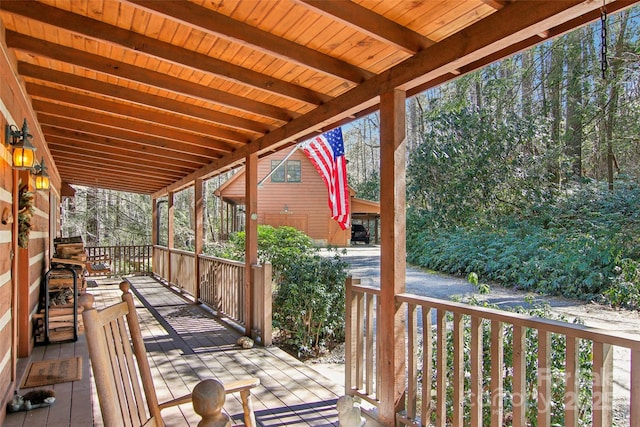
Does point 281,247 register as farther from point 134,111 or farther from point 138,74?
point 138,74

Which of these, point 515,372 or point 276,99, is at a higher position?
point 276,99

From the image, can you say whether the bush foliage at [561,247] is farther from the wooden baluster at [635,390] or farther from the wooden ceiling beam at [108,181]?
the wooden ceiling beam at [108,181]

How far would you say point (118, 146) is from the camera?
625cm

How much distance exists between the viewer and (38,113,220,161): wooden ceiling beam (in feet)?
17.3

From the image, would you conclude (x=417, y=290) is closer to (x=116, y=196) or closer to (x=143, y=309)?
(x=143, y=309)

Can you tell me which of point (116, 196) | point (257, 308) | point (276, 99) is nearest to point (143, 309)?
point (257, 308)

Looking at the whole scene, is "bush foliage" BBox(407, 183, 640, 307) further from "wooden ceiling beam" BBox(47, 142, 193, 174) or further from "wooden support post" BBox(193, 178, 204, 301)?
"wooden ceiling beam" BBox(47, 142, 193, 174)

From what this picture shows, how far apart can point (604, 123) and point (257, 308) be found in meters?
10.9

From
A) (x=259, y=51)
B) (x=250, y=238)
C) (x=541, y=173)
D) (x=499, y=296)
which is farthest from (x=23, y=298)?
(x=541, y=173)

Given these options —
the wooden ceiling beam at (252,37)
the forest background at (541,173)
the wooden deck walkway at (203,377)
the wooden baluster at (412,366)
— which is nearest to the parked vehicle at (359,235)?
the forest background at (541,173)

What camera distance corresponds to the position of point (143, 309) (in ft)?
23.6

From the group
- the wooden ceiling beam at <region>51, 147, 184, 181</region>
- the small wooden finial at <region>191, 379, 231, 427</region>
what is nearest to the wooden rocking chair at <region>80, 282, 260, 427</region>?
the small wooden finial at <region>191, 379, 231, 427</region>

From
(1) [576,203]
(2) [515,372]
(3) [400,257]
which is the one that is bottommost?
(2) [515,372]

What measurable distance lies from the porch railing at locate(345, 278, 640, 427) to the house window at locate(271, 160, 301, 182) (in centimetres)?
1584
